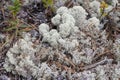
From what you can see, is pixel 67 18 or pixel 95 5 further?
pixel 95 5

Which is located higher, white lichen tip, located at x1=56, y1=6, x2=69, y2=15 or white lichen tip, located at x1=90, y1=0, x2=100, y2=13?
white lichen tip, located at x1=90, y1=0, x2=100, y2=13

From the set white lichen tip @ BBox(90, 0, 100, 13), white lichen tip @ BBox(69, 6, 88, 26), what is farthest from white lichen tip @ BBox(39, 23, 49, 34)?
white lichen tip @ BBox(90, 0, 100, 13)

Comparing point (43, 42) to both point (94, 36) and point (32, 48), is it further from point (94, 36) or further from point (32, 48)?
point (94, 36)

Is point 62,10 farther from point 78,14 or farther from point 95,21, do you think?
point 95,21

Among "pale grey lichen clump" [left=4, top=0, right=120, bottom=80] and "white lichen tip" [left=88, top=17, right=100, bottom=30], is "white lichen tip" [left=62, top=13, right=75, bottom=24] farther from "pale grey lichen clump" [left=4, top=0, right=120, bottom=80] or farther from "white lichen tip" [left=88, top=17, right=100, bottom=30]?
"white lichen tip" [left=88, top=17, right=100, bottom=30]

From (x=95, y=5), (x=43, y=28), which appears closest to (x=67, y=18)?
(x=43, y=28)

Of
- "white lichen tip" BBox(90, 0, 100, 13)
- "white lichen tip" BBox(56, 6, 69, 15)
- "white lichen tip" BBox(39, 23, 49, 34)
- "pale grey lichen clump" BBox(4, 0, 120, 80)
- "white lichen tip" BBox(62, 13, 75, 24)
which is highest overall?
"white lichen tip" BBox(90, 0, 100, 13)

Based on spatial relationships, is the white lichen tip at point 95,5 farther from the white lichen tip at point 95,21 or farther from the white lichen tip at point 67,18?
the white lichen tip at point 67,18

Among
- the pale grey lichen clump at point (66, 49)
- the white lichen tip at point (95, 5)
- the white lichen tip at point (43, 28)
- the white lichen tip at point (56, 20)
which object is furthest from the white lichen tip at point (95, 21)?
the white lichen tip at point (43, 28)
